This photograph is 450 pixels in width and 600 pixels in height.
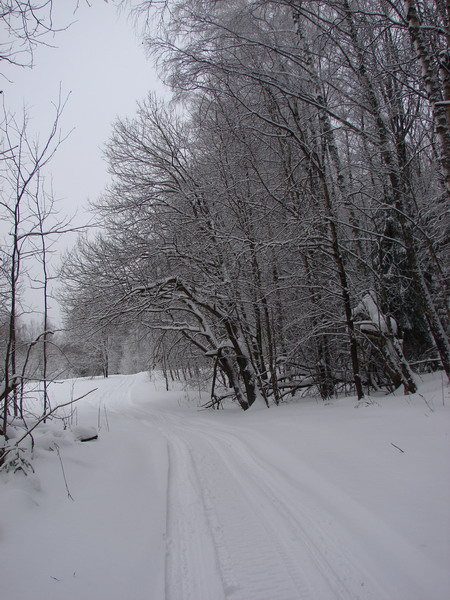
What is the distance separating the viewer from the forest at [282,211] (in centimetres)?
580

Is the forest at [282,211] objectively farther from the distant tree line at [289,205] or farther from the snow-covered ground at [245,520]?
the snow-covered ground at [245,520]

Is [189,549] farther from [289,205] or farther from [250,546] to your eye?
[289,205]

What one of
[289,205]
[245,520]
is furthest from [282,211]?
[245,520]

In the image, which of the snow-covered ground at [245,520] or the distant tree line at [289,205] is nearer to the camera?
the snow-covered ground at [245,520]

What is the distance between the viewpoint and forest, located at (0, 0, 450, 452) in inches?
228

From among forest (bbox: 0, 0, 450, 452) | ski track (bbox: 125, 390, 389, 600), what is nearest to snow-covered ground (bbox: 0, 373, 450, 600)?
ski track (bbox: 125, 390, 389, 600)

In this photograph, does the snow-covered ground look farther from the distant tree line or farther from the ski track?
the distant tree line

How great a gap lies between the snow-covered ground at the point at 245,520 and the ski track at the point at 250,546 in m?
0.01

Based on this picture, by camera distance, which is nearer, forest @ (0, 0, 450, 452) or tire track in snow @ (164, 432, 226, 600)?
tire track in snow @ (164, 432, 226, 600)

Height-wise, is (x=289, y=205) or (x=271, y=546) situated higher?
(x=289, y=205)

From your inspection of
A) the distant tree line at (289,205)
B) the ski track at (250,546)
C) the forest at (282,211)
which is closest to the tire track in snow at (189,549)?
the ski track at (250,546)

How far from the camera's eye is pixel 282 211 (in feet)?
28.9

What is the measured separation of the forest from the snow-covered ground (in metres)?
1.88

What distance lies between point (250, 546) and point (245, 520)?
44 cm
